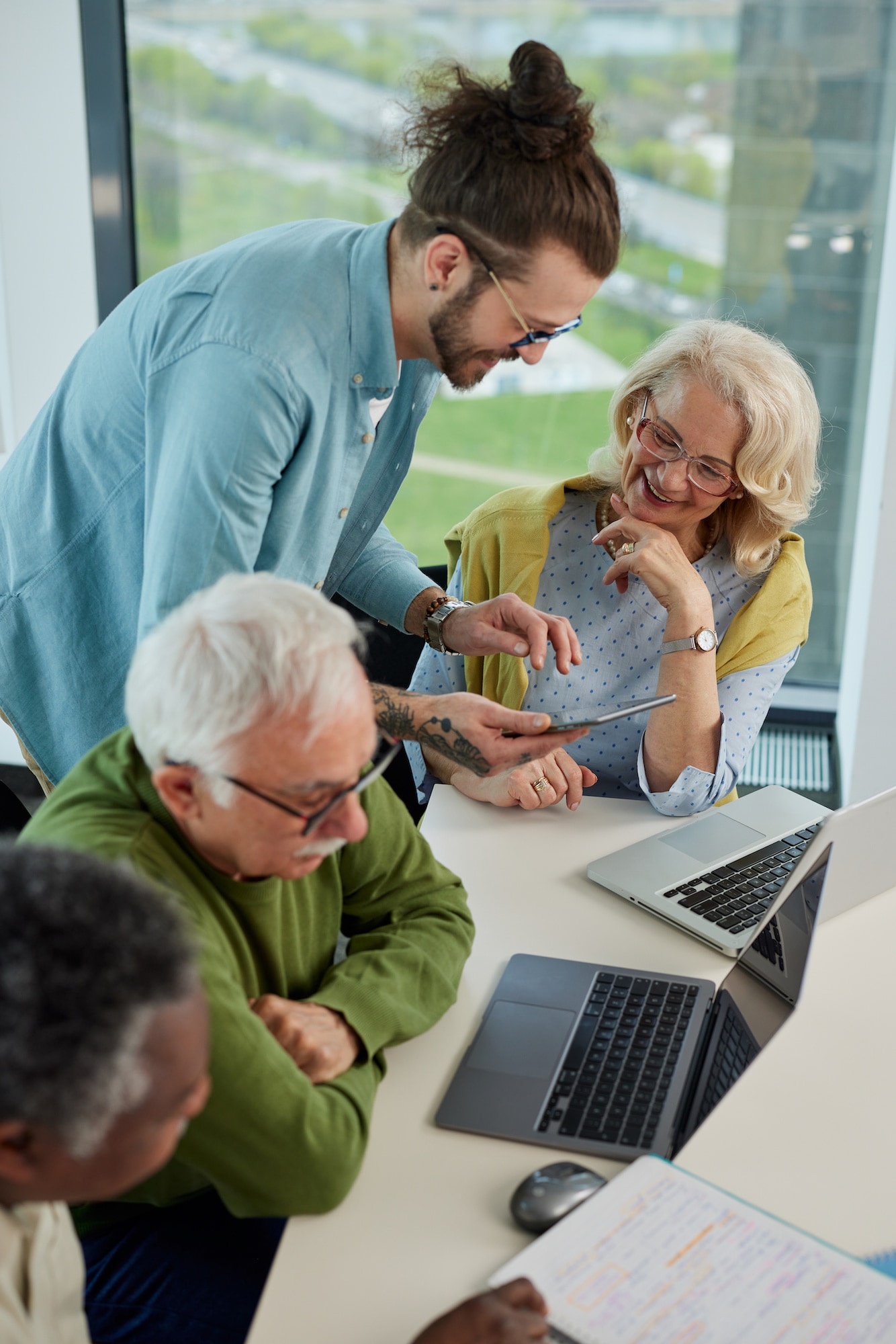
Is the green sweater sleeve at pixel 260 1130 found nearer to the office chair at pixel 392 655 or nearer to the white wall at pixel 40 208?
the office chair at pixel 392 655

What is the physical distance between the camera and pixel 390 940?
4.64 ft

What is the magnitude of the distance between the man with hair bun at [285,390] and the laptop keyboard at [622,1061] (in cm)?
36

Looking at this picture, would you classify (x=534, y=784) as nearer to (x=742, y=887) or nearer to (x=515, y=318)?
(x=742, y=887)

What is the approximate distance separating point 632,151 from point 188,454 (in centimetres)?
262

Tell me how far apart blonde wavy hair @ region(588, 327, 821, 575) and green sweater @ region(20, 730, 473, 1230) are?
965 mm

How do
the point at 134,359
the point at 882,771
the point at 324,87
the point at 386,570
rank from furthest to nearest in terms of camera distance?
the point at 324,87 < the point at 882,771 < the point at 386,570 < the point at 134,359

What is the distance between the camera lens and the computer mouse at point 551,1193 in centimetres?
106

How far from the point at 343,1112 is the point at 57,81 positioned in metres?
3.23

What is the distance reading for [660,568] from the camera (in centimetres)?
202

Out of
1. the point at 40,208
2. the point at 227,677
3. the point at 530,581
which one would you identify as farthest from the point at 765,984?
the point at 40,208

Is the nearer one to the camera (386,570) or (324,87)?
(386,570)

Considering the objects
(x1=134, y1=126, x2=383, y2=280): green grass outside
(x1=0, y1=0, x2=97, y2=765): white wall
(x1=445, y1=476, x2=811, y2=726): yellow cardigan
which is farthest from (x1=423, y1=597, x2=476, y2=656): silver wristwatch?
(x1=134, y1=126, x2=383, y2=280): green grass outside

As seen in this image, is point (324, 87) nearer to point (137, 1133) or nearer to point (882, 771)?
point (882, 771)

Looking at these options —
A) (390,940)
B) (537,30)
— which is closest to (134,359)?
(390,940)
